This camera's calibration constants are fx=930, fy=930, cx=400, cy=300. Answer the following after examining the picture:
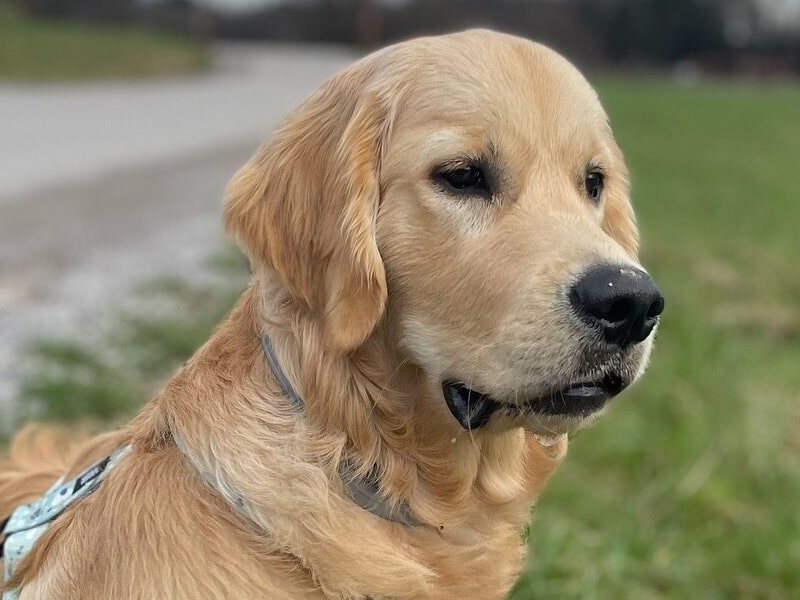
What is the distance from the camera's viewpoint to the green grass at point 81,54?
26984 mm

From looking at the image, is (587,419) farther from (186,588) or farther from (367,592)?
(186,588)

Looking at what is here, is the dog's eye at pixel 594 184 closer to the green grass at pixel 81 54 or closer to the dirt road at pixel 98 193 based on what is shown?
the dirt road at pixel 98 193

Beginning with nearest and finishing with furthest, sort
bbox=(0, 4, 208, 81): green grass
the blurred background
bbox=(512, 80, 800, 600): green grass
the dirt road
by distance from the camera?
bbox=(512, 80, 800, 600): green grass < the blurred background < the dirt road < bbox=(0, 4, 208, 81): green grass

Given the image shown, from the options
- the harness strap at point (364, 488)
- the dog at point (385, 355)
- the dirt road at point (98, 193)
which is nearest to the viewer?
the dog at point (385, 355)

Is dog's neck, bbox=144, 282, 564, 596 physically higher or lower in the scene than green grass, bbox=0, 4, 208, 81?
higher

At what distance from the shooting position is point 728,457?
5.10 meters

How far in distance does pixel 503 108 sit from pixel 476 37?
0.27 m

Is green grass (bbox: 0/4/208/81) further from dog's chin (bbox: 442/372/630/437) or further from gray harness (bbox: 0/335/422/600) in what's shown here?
dog's chin (bbox: 442/372/630/437)

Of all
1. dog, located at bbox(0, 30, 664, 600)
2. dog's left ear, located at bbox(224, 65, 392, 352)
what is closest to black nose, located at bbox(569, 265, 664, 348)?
dog, located at bbox(0, 30, 664, 600)

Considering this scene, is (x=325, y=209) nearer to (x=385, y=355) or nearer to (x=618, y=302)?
(x=385, y=355)

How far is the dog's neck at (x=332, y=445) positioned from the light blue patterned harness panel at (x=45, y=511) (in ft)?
0.72

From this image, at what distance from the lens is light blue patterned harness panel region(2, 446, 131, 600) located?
2527 millimetres

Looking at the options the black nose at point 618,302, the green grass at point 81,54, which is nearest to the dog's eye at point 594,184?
the black nose at point 618,302

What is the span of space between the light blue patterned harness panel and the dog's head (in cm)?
71
